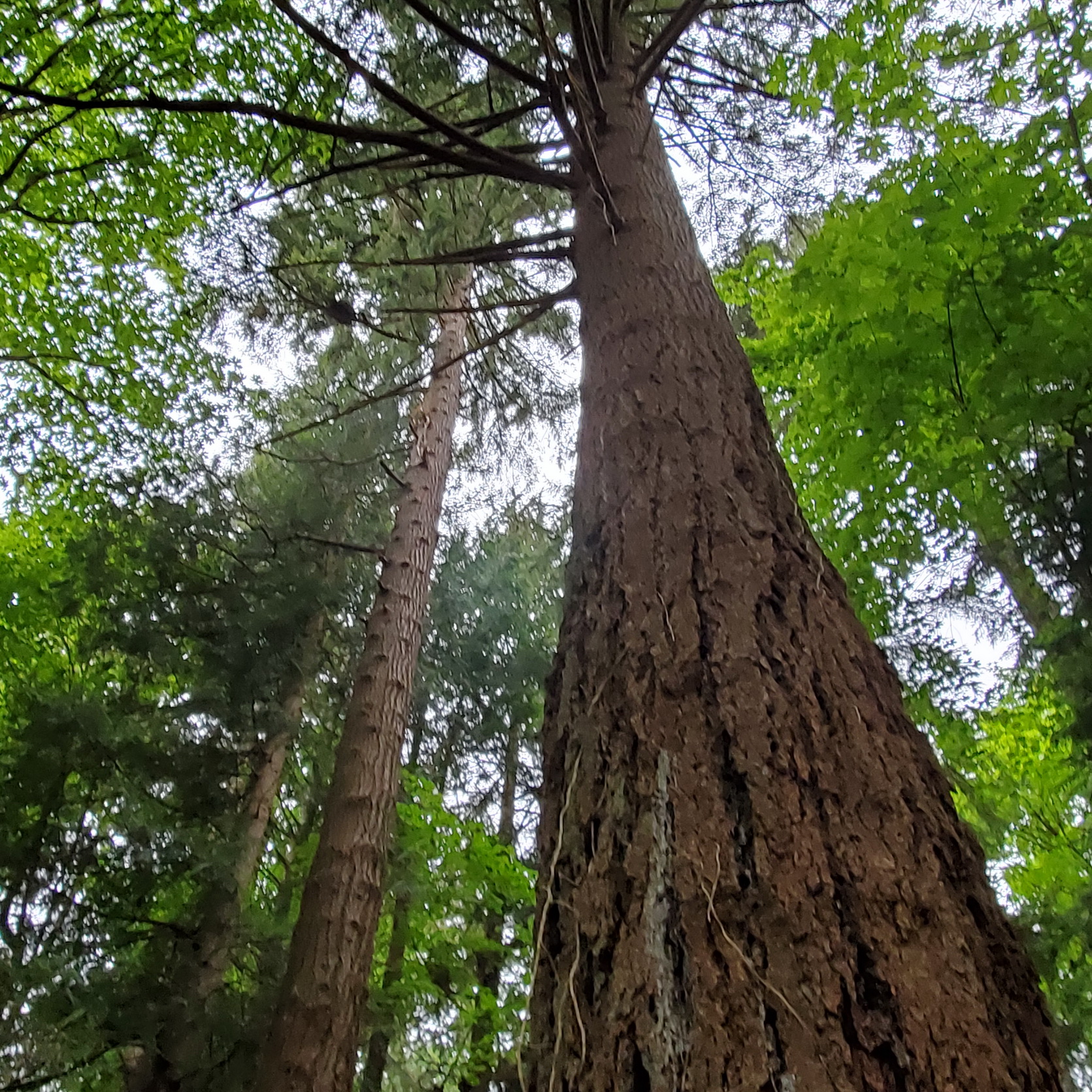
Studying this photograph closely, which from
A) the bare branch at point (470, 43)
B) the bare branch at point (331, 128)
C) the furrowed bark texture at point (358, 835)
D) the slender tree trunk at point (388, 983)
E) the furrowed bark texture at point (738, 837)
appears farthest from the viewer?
the slender tree trunk at point (388, 983)

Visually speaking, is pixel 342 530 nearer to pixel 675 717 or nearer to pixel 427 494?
pixel 427 494

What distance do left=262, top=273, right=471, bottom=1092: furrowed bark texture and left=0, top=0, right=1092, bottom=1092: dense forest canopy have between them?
29mm

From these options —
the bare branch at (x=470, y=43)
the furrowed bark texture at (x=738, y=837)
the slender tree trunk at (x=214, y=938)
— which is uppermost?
the bare branch at (x=470, y=43)

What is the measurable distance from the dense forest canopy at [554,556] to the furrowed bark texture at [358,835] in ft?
0.10

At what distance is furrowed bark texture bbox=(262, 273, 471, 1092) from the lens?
397cm

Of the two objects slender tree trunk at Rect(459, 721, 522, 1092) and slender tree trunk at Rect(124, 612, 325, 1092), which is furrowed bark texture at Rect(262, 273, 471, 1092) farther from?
slender tree trunk at Rect(459, 721, 522, 1092)

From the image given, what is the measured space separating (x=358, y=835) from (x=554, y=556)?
6.72m

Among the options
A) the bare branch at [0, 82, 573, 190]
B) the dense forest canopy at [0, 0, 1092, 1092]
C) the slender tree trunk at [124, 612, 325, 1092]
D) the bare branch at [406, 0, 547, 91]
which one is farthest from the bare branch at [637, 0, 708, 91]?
the slender tree trunk at [124, 612, 325, 1092]

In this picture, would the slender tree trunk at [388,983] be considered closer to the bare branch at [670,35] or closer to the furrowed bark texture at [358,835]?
the furrowed bark texture at [358,835]

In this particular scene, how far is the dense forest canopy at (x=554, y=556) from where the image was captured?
4.26 ft

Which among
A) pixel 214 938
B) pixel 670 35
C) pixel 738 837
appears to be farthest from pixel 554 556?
pixel 738 837

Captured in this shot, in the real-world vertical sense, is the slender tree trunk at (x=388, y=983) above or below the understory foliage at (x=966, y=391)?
below

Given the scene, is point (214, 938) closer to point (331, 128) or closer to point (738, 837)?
point (331, 128)

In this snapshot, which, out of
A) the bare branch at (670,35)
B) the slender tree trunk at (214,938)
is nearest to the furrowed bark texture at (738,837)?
the bare branch at (670,35)
